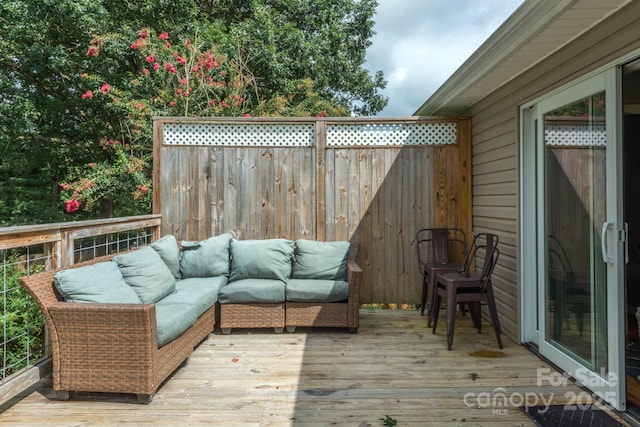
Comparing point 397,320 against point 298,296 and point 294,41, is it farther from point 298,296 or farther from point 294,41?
point 294,41

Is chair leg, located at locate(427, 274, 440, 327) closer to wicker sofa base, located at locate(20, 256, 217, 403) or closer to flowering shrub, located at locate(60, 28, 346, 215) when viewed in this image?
wicker sofa base, located at locate(20, 256, 217, 403)

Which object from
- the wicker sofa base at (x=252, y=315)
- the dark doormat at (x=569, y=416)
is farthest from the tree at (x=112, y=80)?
the dark doormat at (x=569, y=416)

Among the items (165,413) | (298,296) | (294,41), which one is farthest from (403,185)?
(294,41)

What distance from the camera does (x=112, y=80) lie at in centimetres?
790

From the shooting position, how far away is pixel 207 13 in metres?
9.51

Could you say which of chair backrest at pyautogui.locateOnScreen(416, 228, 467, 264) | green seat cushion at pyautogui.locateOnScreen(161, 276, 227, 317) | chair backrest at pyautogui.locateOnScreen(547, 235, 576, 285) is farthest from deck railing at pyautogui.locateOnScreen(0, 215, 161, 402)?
chair backrest at pyautogui.locateOnScreen(547, 235, 576, 285)

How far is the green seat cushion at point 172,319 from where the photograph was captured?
2.63 metres

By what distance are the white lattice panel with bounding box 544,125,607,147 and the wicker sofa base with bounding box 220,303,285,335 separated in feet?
8.79

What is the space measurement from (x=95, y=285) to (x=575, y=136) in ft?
11.0

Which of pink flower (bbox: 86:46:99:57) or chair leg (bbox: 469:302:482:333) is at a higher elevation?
pink flower (bbox: 86:46:99:57)

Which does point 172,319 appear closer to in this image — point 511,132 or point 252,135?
point 252,135

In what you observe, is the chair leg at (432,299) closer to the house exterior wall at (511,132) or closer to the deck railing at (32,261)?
the house exterior wall at (511,132)

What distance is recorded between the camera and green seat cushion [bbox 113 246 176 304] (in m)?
3.04

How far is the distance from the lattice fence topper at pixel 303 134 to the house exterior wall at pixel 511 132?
0.55 meters
